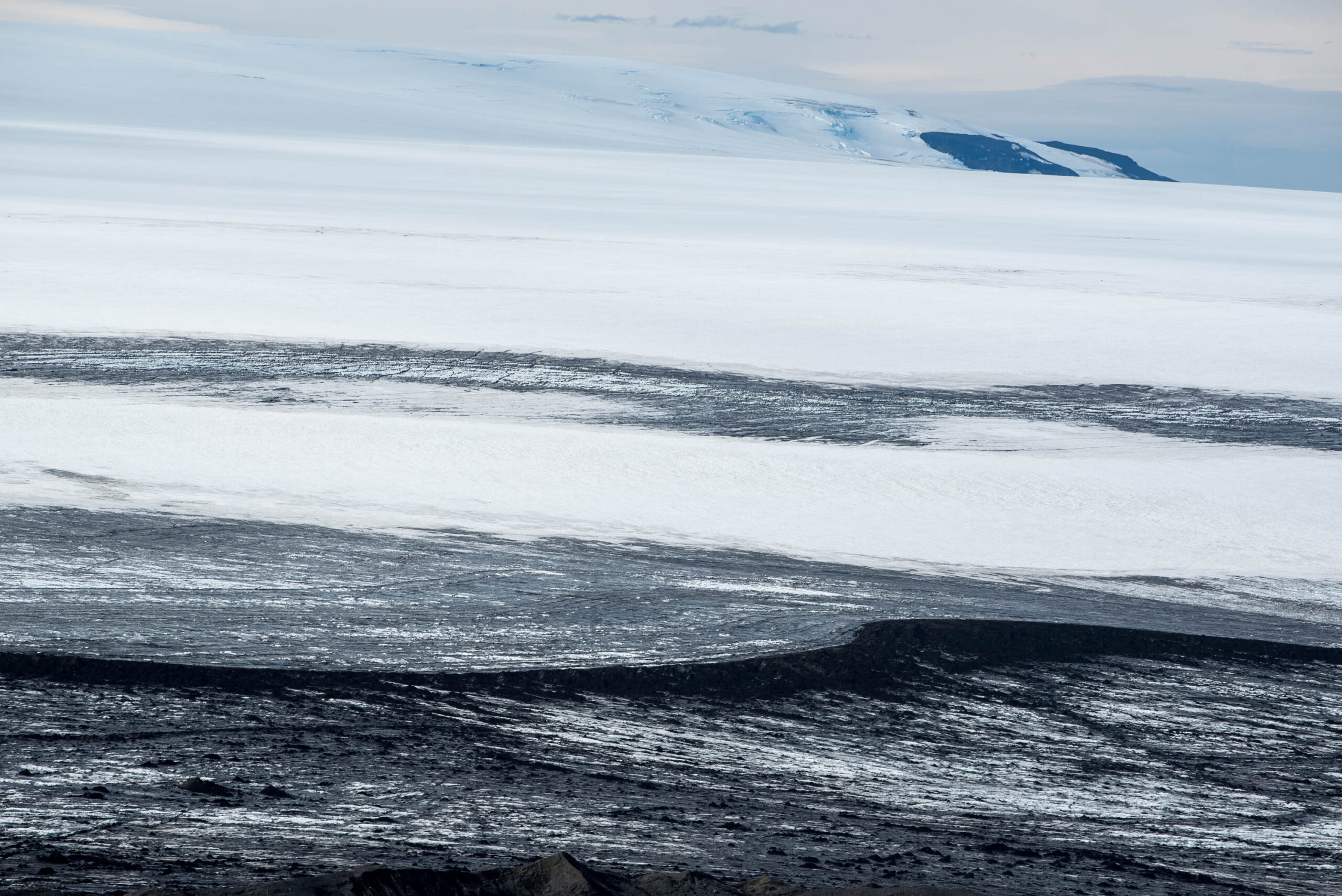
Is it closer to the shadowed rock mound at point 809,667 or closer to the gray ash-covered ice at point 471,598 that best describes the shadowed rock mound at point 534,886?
the shadowed rock mound at point 809,667

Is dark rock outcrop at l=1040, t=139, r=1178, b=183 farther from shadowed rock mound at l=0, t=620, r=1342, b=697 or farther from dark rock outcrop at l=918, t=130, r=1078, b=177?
shadowed rock mound at l=0, t=620, r=1342, b=697

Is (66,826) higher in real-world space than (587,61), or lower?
lower

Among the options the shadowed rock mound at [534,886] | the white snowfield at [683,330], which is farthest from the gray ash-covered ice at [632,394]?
the shadowed rock mound at [534,886]

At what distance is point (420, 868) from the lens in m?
2.77

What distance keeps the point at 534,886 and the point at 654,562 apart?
9.85ft

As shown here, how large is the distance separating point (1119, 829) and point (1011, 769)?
0.41 m

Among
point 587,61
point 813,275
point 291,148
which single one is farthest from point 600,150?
point 813,275

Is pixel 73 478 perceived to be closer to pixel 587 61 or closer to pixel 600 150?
pixel 600 150

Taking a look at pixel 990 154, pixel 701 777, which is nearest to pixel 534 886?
pixel 701 777

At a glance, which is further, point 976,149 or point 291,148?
point 976,149

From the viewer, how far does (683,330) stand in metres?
12.2

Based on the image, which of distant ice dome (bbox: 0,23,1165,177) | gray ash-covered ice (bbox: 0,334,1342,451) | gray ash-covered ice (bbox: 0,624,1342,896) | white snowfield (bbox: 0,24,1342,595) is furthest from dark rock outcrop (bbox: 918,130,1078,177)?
gray ash-covered ice (bbox: 0,624,1342,896)

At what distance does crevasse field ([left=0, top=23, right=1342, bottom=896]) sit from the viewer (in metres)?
3.27

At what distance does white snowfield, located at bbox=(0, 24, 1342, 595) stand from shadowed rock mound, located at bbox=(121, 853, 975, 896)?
3.21 metres
